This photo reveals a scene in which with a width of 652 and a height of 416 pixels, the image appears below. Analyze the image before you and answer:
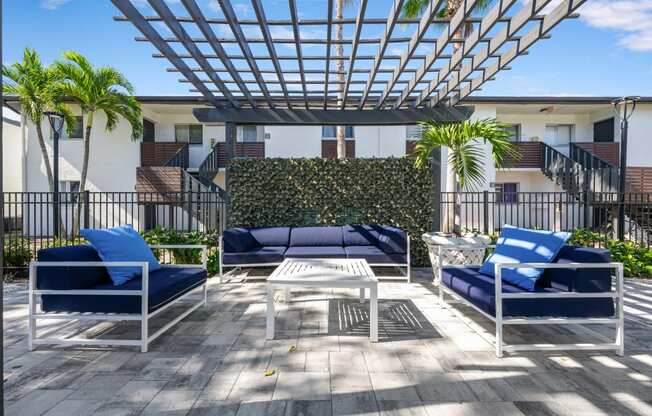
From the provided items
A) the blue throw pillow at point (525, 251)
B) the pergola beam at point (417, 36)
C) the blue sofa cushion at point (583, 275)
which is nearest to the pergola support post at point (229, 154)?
the pergola beam at point (417, 36)

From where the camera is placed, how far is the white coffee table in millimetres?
3867

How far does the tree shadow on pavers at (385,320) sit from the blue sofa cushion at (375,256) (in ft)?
3.61

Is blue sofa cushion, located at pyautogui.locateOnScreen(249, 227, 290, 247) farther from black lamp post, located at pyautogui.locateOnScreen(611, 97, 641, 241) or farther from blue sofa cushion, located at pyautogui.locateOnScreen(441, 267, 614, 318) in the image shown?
black lamp post, located at pyautogui.locateOnScreen(611, 97, 641, 241)

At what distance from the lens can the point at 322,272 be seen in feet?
14.6

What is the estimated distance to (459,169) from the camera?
6551mm

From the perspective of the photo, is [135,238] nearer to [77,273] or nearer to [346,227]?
[77,273]

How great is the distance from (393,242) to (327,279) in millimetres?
3000

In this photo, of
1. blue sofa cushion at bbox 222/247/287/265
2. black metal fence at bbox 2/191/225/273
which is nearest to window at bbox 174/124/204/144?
black metal fence at bbox 2/191/225/273

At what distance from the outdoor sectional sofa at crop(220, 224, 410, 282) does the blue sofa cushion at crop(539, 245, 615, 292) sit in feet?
9.36

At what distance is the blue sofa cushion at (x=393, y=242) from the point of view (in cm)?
679

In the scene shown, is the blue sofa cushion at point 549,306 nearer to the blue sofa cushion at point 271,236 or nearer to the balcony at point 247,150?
the blue sofa cushion at point 271,236

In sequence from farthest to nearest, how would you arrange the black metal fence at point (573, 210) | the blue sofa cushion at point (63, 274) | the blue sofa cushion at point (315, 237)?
the black metal fence at point (573, 210) → the blue sofa cushion at point (315, 237) → the blue sofa cushion at point (63, 274)

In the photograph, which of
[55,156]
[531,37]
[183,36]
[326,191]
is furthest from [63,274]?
[531,37]

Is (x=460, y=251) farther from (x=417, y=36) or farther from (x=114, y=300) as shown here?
(x=114, y=300)
